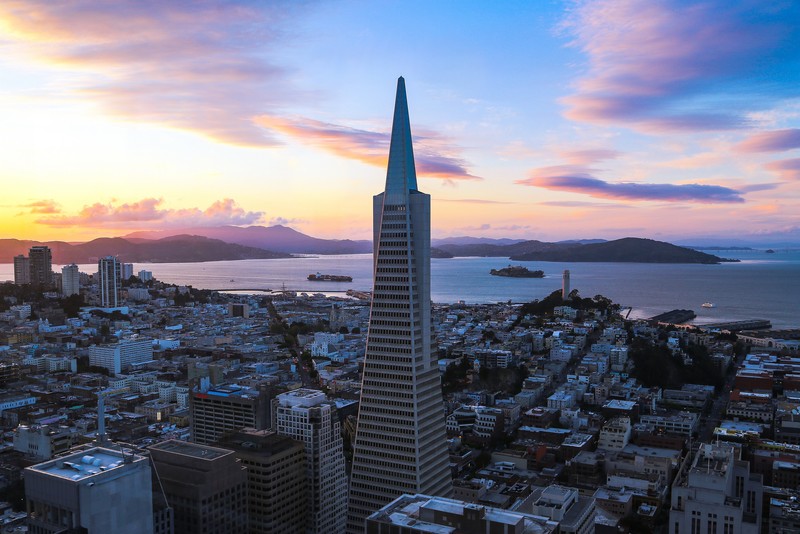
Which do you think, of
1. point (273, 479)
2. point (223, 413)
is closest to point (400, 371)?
point (273, 479)

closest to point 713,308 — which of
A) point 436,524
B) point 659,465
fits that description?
point 659,465

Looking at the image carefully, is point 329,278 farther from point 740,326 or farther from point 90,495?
point 90,495

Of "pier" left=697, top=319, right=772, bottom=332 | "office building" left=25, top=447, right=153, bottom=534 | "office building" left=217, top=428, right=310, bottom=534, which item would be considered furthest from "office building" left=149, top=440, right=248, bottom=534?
"pier" left=697, top=319, right=772, bottom=332

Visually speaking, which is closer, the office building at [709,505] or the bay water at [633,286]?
the office building at [709,505]

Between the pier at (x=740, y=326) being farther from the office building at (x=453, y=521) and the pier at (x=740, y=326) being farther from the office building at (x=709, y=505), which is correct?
the office building at (x=453, y=521)

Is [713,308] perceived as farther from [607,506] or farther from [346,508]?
[346,508]

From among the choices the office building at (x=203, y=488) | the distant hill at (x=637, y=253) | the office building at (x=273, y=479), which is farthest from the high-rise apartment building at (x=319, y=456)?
the distant hill at (x=637, y=253)

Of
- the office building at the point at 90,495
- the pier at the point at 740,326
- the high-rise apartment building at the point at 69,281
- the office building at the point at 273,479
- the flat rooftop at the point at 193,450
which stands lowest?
the pier at the point at 740,326
